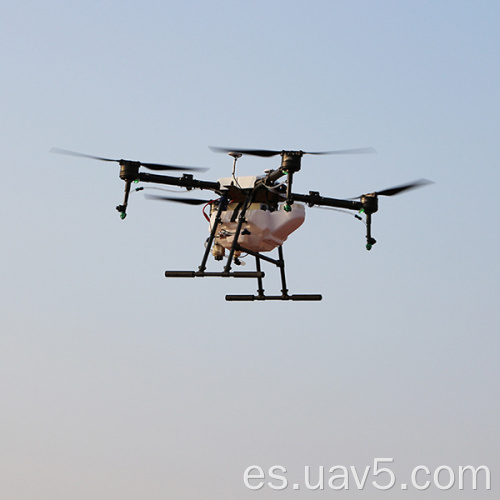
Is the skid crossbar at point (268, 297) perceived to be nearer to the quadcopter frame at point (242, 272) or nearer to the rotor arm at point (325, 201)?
the quadcopter frame at point (242, 272)

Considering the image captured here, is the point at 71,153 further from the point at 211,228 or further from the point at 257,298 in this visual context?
the point at 257,298

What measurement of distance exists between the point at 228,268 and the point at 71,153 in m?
5.52

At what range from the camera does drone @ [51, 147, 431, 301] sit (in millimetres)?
33594

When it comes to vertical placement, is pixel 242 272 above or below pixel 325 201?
below

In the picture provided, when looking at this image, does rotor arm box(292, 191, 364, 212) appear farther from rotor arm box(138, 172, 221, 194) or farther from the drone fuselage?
rotor arm box(138, 172, 221, 194)

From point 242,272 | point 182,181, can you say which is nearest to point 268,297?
point 242,272

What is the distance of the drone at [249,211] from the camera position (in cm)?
3359

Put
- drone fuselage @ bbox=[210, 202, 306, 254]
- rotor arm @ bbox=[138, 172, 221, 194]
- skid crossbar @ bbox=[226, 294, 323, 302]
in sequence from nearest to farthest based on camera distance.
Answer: rotor arm @ bbox=[138, 172, 221, 194]
drone fuselage @ bbox=[210, 202, 306, 254]
skid crossbar @ bbox=[226, 294, 323, 302]

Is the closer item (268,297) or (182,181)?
(182,181)

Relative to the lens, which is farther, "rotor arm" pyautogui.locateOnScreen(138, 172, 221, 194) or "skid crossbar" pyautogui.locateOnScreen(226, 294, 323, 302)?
"skid crossbar" pyautogui.locateOnScreen(226, 294, 323, 302)

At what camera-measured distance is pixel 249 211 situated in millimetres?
34688

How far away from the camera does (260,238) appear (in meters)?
34.7

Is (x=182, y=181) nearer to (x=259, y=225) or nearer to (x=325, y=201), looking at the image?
(x=259, y=225)

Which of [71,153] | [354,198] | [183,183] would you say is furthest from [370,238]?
[71,153]
